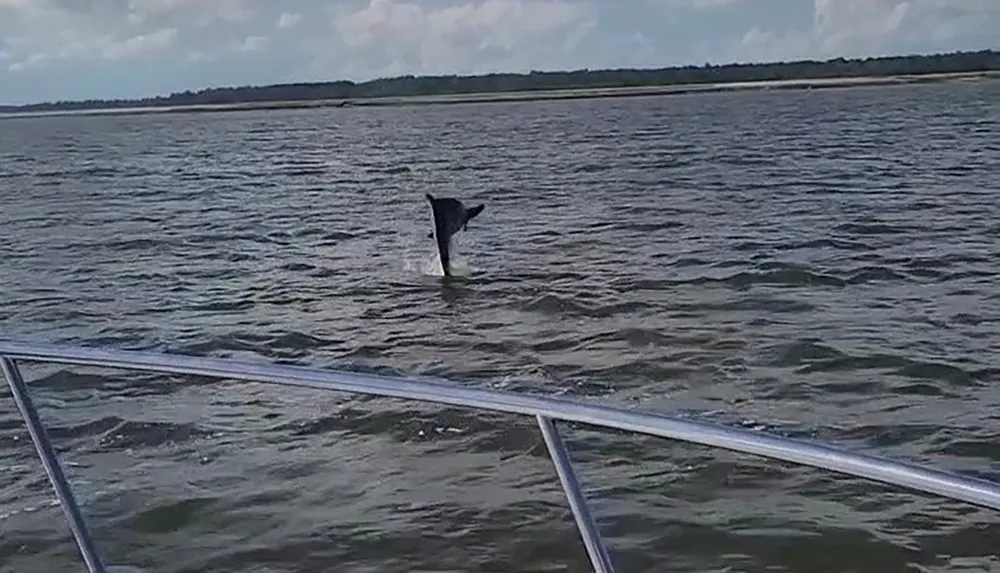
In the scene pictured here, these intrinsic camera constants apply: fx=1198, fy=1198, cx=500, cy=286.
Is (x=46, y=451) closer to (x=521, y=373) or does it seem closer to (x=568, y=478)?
(x=568, y=478)

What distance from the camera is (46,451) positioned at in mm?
3027

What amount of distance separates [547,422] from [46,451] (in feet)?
4.53

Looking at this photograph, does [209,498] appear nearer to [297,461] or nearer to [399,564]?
[297,461]

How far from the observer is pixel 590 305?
14484 millimetres

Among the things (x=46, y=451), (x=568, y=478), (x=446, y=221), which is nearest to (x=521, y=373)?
(x=446, y=221)

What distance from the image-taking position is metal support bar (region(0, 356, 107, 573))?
297 centimetres

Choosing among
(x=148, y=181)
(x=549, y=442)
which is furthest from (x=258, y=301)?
(x=148, y=181)

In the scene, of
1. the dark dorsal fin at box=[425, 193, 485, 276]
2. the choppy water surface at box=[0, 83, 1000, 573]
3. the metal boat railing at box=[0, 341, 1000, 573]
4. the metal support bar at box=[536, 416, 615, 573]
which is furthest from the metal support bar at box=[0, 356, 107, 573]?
the dark dorsal fin at box=[425, 193, 485, 276]

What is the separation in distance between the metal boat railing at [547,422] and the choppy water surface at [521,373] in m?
2.02

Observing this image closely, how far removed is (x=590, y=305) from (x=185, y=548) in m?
7.90

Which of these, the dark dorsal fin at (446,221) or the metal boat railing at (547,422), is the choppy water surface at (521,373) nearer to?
the dark dorsal fin at (446,221)

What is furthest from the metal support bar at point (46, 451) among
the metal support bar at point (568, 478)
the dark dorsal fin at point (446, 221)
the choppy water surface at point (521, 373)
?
the dark dorsal fin at point (446, 221)

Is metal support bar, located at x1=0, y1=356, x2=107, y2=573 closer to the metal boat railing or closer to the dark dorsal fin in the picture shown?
the metal boat railing

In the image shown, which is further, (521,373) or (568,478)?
(521,373)
